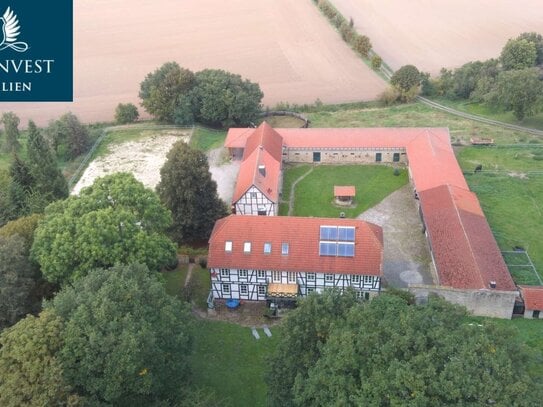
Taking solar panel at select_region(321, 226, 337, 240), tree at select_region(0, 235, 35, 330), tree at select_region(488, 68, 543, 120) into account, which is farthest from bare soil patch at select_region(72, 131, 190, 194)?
tree at select_region(488, 68, 543, 120)

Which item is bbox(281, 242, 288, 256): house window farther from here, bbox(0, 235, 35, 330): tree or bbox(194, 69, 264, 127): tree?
bbox(194, 69, 264, 127): tree

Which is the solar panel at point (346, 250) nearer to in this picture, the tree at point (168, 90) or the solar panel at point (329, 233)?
the solar panel at point (329, 233)

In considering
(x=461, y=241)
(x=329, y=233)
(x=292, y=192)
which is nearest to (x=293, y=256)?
(x=329, y=233)

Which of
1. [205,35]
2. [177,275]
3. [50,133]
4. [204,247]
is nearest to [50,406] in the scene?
[177,275]

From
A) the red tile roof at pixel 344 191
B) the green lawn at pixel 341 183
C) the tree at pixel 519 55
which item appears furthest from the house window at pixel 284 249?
the tree at pixel 519 55

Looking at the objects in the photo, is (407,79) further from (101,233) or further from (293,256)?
(101,233)

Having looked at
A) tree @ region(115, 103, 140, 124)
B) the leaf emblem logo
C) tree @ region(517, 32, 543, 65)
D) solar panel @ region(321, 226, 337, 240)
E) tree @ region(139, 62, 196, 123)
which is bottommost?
solar panel @ region(321, 226, 337, 240)

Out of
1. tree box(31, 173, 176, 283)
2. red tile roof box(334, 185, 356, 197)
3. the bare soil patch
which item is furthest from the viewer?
the bare soil patch

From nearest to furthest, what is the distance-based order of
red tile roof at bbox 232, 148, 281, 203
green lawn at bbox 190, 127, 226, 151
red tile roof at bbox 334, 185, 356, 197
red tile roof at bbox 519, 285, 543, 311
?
1. red tile roof at bbox 519, 285, 543, 311
2. red tile roof at bbox 232, 148, 281, 203
3. red tile roof at bbox 334, 185, 356, 197
4. green lawn at bbox 190, 127, 226, 151
